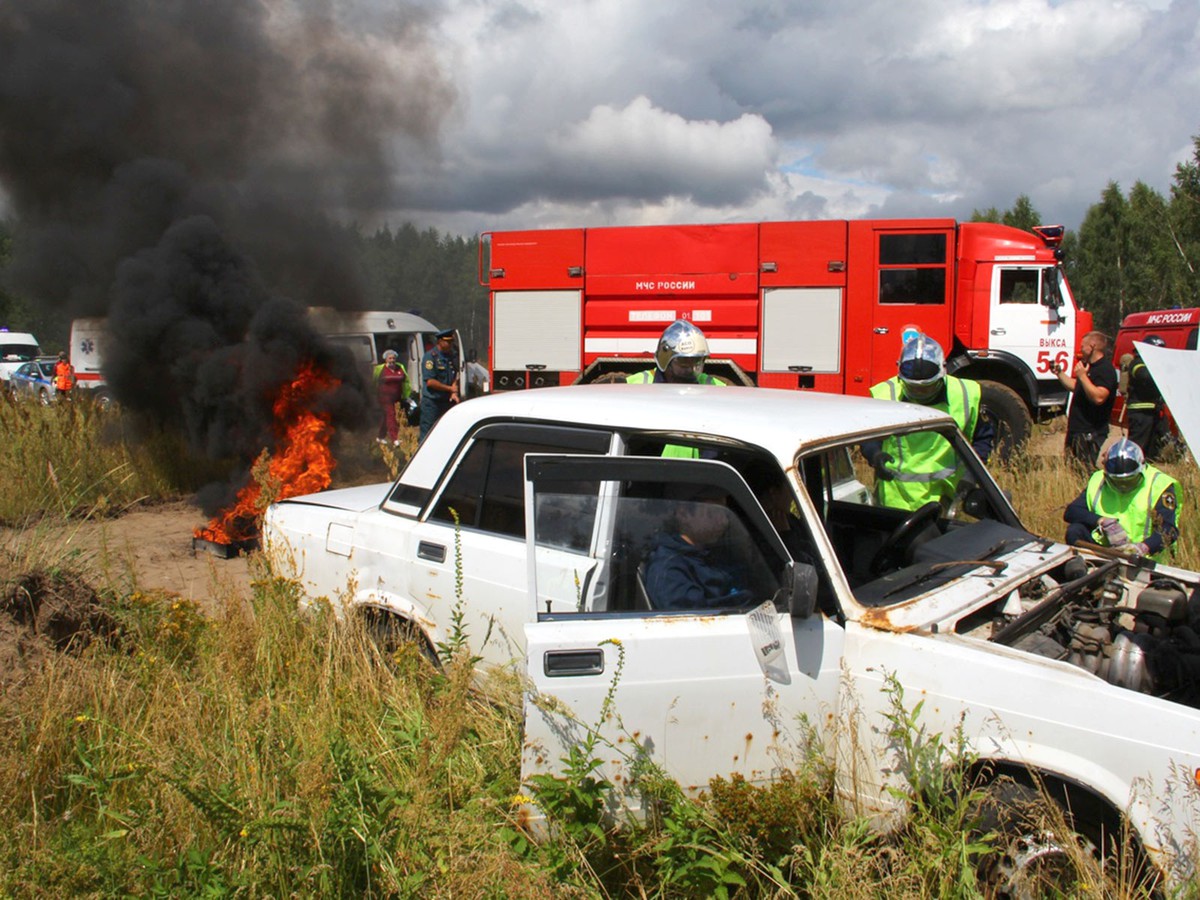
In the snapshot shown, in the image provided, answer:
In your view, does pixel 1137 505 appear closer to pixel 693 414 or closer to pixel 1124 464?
pixel 1124 464

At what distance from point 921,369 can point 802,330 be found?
8219 millimetres

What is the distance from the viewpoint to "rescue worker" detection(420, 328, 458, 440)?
1153 cm

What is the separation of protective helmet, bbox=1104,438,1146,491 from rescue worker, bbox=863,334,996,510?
0.73 metres

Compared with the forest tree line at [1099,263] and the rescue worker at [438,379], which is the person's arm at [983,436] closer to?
the rescue worker at [438,379]

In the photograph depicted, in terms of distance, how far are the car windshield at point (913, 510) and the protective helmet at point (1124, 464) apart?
1.56 m

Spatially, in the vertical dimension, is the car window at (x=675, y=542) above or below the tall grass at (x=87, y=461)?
above

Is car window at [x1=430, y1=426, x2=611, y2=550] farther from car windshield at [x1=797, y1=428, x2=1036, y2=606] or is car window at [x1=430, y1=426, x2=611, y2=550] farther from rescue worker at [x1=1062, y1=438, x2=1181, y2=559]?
rescue worker at [x1=1062, y1=438, x2=1181, y2=559]

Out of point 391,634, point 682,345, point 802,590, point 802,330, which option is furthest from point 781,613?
point 802,330

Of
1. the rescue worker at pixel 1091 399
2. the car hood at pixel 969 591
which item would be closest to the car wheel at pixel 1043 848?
the car hood at pixel 969 591

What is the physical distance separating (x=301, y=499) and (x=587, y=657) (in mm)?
2505

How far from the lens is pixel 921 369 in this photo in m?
5.12

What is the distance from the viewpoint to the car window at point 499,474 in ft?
12.0

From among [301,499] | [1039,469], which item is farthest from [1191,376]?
[1039,469]

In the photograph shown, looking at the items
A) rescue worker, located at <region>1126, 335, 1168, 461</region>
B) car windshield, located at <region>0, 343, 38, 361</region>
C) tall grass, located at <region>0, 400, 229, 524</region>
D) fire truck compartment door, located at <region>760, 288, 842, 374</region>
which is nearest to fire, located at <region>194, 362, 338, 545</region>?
tall grass, located at <region>0, 400, 229, 524</region>
